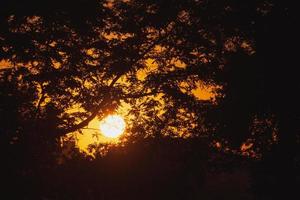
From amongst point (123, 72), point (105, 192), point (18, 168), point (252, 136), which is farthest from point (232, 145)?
point (18, 168)

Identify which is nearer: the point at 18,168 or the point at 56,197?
the point at 18,168

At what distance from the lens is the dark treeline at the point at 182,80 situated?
22.8 meters

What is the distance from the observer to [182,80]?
27891 millimetres

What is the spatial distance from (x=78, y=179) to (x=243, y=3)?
14113mm

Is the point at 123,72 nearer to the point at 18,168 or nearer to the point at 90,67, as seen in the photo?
the point at 90,67

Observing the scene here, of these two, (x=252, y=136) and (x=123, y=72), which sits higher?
(x=123, y=72)

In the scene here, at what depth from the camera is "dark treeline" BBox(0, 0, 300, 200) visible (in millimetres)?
22781

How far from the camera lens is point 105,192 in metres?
21.4

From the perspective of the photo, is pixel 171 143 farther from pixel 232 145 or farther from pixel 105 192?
pixel 232 145

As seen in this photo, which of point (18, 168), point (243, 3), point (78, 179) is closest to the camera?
point (18, 168)

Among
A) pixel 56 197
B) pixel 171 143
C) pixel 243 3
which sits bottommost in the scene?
pixel 56 197

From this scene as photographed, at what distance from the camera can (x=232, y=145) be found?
97.0 ft

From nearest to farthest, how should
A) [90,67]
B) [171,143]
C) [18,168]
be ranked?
[18,168], [171,143], [90,67]

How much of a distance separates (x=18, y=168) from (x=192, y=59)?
1374cm
